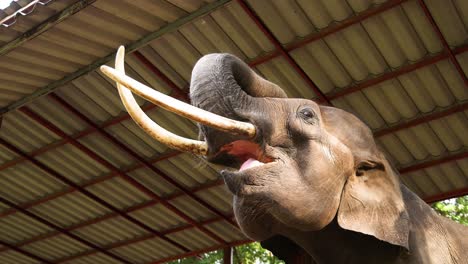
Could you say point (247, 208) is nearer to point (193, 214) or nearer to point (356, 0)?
point (356, 0)

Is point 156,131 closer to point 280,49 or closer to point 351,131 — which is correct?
point 351,131

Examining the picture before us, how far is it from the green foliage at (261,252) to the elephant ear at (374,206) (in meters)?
10.0

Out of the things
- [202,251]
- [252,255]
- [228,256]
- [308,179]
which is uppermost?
[252,255]

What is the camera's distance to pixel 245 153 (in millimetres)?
2037

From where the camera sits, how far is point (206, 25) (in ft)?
23.0

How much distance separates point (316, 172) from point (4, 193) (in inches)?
369

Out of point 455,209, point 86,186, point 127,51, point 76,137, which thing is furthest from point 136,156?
point 455,209

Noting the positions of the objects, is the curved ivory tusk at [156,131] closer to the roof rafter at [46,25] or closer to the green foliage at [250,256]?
the roof rafter at [46,25]

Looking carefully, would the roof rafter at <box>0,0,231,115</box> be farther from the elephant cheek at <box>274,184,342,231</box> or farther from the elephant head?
the elephant cheek at <box>274,184,342,231</box>

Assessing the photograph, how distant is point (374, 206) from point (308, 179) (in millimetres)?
261

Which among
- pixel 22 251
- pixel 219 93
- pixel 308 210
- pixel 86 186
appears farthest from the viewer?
pixel 22 251

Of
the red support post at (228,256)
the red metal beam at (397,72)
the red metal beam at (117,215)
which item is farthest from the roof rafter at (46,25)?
the red support post at (228,256)

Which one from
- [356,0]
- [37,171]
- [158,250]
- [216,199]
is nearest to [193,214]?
[216,199]

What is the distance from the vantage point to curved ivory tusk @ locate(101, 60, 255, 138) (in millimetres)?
1894
